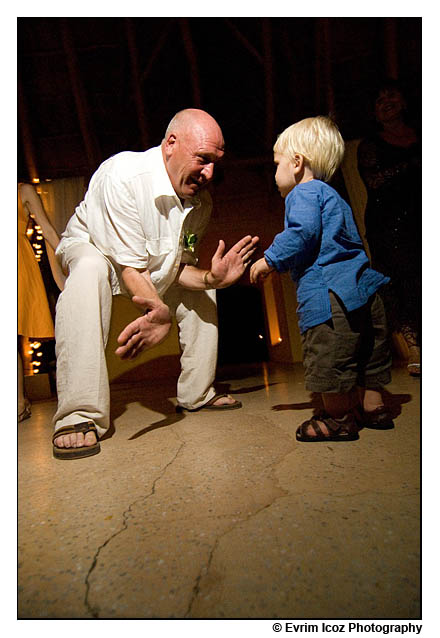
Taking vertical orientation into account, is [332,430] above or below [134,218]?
below

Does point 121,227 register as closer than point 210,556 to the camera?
No

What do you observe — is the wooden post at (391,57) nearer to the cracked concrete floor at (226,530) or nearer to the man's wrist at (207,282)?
the man's wrist at (207,282)

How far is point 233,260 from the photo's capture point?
1237 millimetres

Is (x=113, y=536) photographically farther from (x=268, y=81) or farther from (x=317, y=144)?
(x=268, y=81)

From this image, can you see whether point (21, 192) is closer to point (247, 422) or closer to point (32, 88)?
point (247, 422)

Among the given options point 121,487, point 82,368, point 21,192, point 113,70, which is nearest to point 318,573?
point 121,487

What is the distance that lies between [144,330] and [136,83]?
3400 millimetres

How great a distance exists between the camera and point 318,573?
18.1 inches

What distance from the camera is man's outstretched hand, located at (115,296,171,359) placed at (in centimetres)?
93

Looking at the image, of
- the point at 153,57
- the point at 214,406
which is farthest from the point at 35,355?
the point at 153,57

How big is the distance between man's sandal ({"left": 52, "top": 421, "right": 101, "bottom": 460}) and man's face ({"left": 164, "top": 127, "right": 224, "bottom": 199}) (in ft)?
2.47

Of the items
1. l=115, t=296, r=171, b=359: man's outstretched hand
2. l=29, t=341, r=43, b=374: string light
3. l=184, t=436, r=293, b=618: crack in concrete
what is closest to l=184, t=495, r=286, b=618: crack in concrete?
l=184, t=436, r=293, b=618: crack in concrete

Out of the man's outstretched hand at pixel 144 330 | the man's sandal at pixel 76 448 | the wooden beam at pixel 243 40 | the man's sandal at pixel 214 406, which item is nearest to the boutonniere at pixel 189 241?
the man's outstretched hand at pixel 144 330

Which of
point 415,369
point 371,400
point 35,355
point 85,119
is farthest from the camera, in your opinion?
point 85,119
